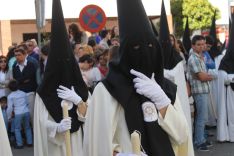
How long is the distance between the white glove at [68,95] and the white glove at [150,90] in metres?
2.01

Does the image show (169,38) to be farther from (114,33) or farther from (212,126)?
(114,33)

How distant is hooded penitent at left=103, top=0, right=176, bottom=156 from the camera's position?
11.7ft

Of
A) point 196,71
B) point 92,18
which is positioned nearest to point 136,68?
point 196,71

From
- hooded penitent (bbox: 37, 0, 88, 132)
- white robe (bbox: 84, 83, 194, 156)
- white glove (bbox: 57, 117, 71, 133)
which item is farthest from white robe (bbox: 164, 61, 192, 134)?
white robe (bbox: 84, 83, 194, 156)

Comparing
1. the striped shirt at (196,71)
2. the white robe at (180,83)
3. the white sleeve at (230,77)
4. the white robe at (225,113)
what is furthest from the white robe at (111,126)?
the white robe at (225,113)

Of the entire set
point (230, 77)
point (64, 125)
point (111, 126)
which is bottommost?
point (64, 125)

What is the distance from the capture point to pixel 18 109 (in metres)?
9.90

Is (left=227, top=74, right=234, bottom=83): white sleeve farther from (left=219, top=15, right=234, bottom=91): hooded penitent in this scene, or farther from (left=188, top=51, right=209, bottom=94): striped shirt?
(left=188, top=51, right=209, bottom=94): striped shirt

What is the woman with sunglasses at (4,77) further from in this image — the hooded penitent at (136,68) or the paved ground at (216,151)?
the hooded penitent at (136,68)

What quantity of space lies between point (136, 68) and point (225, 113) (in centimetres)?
638

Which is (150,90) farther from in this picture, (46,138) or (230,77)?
(230,77)

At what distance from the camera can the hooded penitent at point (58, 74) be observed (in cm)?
555

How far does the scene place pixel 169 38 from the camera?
8.00 meters

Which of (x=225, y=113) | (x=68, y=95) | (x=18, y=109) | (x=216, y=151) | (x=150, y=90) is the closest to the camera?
(x=150, y=90)
